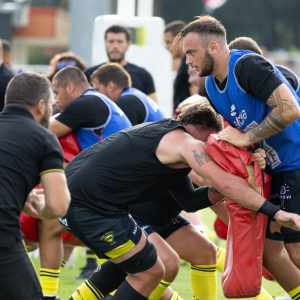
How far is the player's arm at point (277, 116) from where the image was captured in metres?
3.12

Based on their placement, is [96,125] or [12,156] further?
[96,125]

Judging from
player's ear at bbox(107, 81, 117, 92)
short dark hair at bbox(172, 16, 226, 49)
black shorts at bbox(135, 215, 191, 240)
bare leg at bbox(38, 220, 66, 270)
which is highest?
short dark hair at bbox(172, 16, 226, 49)

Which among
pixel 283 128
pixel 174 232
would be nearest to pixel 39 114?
pixel 283 128

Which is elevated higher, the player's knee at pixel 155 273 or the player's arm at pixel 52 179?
the player's arm at pixel 52 179

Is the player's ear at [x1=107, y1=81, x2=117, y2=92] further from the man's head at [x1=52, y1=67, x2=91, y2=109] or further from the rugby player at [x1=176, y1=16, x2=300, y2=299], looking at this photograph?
the rugby player at [x1=176, y1=16, x2=300, y2=299]

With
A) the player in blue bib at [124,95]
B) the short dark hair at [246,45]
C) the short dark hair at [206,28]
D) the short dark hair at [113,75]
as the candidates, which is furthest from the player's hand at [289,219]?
the short dark hair at [113,75]

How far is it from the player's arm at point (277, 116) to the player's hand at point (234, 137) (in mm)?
13

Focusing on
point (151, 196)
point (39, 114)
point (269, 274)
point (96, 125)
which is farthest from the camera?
point (96, 125)

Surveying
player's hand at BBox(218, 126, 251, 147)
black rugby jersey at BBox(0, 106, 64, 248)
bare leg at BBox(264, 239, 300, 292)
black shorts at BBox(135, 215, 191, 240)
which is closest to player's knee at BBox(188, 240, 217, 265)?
black shorts at BBox(135, 215, 191, 240)

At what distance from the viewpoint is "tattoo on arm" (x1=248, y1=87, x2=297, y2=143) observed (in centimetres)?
312

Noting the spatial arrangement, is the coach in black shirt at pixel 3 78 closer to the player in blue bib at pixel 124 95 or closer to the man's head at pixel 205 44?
the player in blue bib at pixel 124 95

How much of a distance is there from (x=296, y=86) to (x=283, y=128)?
63 centimetres

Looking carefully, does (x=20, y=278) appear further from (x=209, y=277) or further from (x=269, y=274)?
(x=269, y=274)

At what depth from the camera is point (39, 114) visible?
300 centimetres
